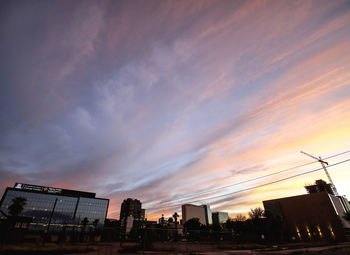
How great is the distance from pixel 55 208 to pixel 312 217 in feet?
→ 493

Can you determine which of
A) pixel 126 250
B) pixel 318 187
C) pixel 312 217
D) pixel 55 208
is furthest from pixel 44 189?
pixel 318 187

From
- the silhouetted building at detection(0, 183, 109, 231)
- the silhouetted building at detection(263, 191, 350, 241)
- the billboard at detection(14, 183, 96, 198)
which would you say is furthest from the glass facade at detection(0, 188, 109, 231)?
the silhouetted building at detection(263, 191, 350, 241)

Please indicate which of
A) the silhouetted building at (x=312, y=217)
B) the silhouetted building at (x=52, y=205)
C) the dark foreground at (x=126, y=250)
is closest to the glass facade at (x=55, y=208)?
the silhouetted building at (x=52, y=205)

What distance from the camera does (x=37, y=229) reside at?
379ft

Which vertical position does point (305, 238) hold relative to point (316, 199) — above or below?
below

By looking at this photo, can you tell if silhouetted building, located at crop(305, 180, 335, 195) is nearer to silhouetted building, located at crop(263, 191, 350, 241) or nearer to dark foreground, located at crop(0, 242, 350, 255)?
silhouetted building, located at crop(263, 191, 350, 241)

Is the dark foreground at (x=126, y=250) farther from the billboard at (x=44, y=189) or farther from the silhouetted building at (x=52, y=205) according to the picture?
the billboard at (x=44, y=189)

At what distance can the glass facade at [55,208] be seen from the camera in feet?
378

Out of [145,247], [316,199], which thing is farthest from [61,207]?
[316,199]

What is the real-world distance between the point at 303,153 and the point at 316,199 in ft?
293

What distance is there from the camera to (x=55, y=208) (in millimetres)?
124875

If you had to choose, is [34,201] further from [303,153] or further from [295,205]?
[303,153]

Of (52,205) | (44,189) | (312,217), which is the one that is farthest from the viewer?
(44,189)

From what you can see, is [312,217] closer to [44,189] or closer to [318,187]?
[318,187]
